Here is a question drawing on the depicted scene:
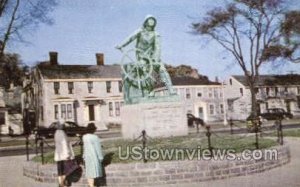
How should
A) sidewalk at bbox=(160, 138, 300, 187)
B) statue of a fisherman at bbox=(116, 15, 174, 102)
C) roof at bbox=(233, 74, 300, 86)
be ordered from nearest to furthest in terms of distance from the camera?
sidewalk at bbox=(160, 138, 300, 187) → statue of a fisherman at bbox=(116, 15, 174, 102) → roof at bbox=(233, 74, 300, 86)

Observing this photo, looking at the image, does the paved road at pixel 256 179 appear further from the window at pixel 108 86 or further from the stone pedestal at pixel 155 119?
the window at pixel 108 86

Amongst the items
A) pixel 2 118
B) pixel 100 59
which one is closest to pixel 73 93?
pixel 100 59

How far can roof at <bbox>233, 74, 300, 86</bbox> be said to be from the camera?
63.7 meters

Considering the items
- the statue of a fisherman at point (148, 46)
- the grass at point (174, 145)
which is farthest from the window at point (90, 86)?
the grass at point (174, 145)

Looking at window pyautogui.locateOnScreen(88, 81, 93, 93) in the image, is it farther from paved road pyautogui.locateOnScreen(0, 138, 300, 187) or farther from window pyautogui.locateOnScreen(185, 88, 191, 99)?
paved road pyautogui.locateOnScreen(0, 138, 300, 187)

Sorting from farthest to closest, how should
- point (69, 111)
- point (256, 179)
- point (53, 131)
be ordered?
point (69, 111)
point (53, 131)
point (256, 179)

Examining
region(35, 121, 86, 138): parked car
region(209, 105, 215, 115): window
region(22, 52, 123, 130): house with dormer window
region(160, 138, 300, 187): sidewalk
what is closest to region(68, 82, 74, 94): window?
region(22, 52, 123, 130): house with dormer window

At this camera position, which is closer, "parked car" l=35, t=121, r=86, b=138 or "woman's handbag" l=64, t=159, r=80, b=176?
"woman's handbag" l=64, t=159, r=80, b=176

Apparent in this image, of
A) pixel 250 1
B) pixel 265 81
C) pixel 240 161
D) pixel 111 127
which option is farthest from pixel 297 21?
pixel 240 161

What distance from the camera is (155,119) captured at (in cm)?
1484

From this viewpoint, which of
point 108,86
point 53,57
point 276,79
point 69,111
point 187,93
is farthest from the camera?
point 276,79

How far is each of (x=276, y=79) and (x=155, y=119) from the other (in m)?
54.6

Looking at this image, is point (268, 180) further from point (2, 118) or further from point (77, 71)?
point (2, 118)

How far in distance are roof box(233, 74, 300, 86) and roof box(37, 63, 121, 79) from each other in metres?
20.0
